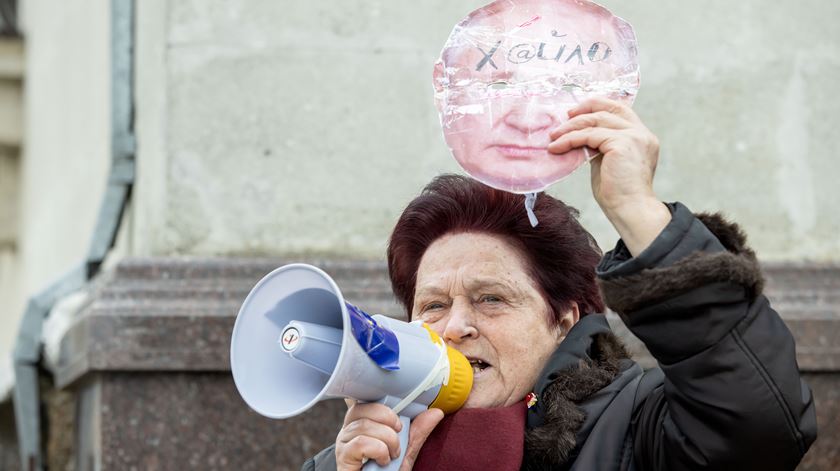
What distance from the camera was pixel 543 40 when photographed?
3.36 m

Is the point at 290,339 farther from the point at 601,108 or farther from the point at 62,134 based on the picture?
the point at 62,134

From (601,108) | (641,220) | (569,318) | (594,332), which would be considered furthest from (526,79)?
(569,318)

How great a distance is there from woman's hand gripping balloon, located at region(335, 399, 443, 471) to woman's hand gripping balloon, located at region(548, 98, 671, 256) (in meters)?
0.70

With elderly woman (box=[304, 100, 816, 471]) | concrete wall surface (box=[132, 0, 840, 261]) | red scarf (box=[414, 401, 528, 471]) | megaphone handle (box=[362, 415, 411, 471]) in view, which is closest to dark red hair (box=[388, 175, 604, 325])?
elderly woman (box=[304, 100, 816, 471])

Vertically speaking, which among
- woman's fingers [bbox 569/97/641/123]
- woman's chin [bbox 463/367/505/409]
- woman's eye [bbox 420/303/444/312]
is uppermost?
woman's fingers [bbox 569/97/641/123]

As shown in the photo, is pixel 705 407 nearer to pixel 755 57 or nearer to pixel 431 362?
pixel 431 362

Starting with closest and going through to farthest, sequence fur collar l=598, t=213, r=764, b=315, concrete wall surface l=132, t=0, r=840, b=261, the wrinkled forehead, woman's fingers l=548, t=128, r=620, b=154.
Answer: fur collar l=598, t=213, r=764, b=315 → woman's fingers l=548, t=128, r=620, b=154 → the wrinkled forehead → concrete wall surface l=132, t=0, r=840, b=261

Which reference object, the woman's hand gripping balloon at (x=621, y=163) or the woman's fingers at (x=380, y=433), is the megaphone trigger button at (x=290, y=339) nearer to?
the woman's fingers at (x=380, y=433)

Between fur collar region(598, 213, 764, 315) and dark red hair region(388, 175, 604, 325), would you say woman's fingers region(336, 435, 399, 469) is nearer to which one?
fur collar region(598, 213, 764, 315)

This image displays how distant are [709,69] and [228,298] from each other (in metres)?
2.18

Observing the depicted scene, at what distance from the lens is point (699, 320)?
2.99m

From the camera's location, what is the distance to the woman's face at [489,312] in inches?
146

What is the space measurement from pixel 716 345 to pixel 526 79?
2.62 ft

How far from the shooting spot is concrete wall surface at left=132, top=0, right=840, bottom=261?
557 cm
